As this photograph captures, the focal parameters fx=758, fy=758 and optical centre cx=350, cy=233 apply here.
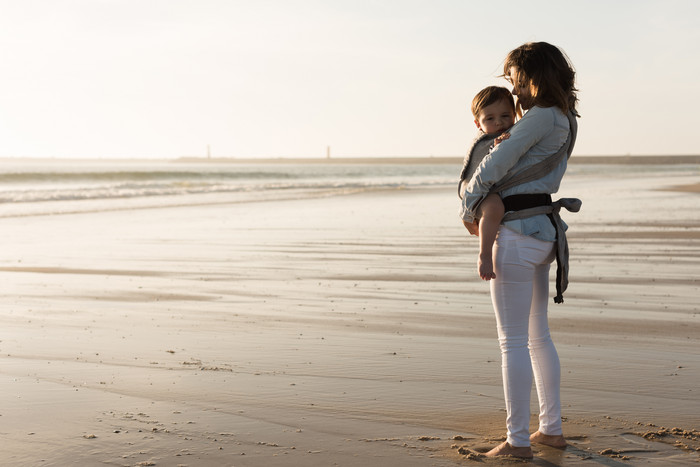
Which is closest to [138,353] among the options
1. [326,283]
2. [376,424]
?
[376,424]

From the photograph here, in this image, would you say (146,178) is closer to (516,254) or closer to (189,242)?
(189,242)

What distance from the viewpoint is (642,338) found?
5402 millimetres

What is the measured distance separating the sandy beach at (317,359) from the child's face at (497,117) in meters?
1.42

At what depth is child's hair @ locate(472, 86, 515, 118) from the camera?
3.23 m

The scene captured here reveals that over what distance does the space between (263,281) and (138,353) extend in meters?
3.12

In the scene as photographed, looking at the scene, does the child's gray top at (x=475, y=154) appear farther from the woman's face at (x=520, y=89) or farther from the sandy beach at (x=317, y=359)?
the sandy beach at (x=317, y=359)

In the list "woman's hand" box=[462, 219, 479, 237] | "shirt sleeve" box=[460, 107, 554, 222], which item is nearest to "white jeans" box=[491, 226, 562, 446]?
"woman's hand" box=[462, 219, 479, 237]

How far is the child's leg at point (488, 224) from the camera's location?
3.18 meters

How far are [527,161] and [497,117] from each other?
0.23 meters

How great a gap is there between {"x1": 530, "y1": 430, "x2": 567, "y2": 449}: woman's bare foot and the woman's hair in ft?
4.77

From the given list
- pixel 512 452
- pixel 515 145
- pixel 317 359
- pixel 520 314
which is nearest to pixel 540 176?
pixel 515 145

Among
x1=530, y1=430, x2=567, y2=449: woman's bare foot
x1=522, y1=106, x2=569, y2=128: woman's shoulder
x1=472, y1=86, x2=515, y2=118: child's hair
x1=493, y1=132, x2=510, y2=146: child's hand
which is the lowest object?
x1=530, y1=430, x2=567, y2=449: woman's bare foot

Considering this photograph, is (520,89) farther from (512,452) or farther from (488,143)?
(512,452)

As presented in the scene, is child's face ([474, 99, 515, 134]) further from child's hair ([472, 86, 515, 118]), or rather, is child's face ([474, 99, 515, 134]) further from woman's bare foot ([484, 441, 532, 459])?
woman's bare foot ([484, 441, 532, 459])
